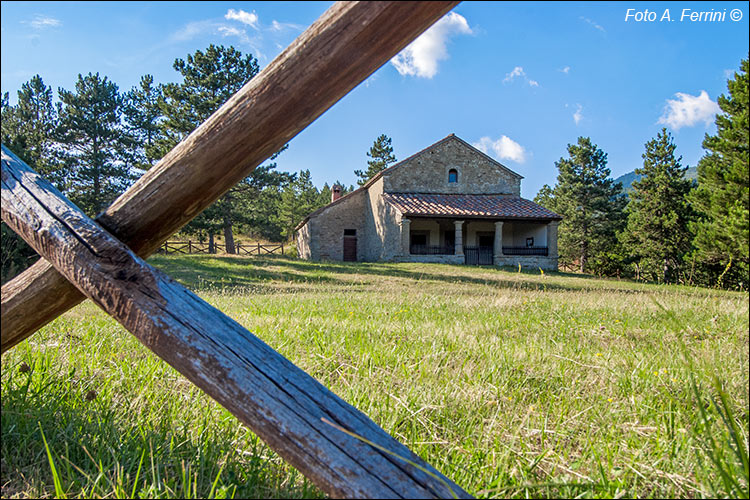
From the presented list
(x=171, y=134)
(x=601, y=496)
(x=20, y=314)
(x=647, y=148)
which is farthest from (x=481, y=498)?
(x=647, y=148)

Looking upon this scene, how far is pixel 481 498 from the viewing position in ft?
4.20

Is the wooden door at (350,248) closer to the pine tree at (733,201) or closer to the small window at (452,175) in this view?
the small window at (452,175)

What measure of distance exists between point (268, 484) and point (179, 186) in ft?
3.57

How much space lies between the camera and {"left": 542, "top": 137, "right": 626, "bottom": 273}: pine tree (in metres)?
36.6

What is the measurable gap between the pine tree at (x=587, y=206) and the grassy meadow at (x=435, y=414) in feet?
121

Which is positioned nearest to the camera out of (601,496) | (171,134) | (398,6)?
(398,6)

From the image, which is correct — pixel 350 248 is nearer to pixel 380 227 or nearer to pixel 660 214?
pixel 380 227

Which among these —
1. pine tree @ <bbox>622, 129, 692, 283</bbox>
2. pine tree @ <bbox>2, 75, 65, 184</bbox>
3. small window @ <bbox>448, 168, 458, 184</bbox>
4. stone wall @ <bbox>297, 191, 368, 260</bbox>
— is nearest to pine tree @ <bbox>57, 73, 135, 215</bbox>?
pine tree @ <bbox>2, 75, 65, 184</bbox>

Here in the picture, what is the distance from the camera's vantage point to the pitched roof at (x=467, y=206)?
23.8m

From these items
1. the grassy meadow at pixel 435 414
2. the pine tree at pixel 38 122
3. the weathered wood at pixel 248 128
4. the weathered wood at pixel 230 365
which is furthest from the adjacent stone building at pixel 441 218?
the weathered wood at pixel 230 365

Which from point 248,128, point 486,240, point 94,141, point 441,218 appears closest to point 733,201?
point 248,128

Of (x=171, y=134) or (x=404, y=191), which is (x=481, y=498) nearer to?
(x=404, y=191)

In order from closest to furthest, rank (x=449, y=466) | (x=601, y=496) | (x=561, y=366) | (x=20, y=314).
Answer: (x=601, y=496), (x=20, y=314), (x=449, y=466), (x=561, y=366)

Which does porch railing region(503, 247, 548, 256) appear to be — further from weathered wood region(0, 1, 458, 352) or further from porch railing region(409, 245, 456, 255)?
weathered wood region(0, 1, 458, 352)
